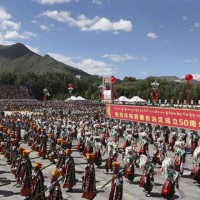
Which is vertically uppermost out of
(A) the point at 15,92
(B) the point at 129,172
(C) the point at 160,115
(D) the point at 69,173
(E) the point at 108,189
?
(A) the point at 15,92

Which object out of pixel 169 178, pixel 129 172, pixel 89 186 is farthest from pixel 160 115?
pixel 89 186

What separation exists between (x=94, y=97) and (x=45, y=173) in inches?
3525

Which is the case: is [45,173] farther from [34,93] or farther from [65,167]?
[34,93]

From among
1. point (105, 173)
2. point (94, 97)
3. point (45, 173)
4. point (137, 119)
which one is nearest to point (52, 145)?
point (45, 173)

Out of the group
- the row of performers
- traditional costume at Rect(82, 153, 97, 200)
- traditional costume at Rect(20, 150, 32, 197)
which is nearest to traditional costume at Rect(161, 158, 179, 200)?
the row of performers

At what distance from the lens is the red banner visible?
84.0 ft

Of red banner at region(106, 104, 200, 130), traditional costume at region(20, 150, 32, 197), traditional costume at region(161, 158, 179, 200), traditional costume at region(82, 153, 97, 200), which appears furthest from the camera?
red banner at region(106, 104, 200, 130)

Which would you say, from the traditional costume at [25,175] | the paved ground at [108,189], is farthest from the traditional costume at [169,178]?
the traditional costume at [25,175]

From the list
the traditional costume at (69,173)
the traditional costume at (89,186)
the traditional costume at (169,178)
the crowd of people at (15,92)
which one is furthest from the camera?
the crowd of people at (15,92)

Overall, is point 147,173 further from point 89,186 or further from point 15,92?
point 15,92

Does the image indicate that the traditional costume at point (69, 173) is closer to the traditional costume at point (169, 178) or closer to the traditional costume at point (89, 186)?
the traditional costume at point (89, 186)

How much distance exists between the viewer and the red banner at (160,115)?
25.6m

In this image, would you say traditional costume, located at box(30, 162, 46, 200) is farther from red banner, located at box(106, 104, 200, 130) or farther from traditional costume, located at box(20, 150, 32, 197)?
red banner, located at box(106, 104, 200, 130)

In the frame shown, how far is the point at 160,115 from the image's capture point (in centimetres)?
2927
